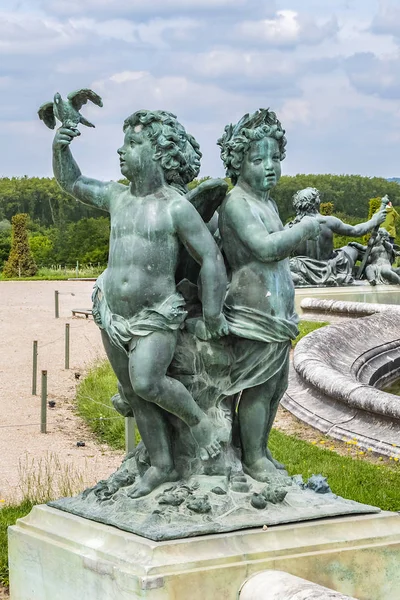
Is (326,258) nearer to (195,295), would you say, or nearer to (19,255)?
(195,295)

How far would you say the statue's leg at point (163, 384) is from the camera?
4.84m

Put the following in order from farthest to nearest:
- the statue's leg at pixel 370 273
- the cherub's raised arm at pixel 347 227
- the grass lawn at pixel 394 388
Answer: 1. the statue's leg at pixel 370 273
2. the cherub's raised arm at pixel 347 227
3. the grass lawn at pixel 394 388

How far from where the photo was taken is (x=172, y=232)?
495 centimetres

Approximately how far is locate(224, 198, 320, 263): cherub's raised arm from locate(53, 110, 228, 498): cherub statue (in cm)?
15

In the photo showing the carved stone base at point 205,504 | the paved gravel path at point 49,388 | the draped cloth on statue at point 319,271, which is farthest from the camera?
the draped cloth on statue at point 319,271

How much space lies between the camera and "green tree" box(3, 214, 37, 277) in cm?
3588

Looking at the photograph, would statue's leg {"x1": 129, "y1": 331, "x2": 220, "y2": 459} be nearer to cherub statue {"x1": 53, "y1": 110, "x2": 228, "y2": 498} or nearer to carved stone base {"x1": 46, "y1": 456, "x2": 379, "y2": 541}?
cherub statue {"x1": 53, "y1": 110, "x2": 228, "y2": 498}

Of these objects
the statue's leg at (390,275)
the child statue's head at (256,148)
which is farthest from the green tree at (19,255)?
the child statue's head at (256,148)

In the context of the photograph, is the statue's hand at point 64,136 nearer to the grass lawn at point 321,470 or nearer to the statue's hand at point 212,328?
the statue's hand at point 212,328

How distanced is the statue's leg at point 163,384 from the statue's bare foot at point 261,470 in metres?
0.23

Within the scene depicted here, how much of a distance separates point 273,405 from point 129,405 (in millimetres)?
667

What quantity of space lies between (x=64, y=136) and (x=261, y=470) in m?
1.78

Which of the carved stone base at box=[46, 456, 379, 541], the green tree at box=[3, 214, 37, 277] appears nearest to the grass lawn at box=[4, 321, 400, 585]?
the carved stone base at box=[46, 456, 379, 541]

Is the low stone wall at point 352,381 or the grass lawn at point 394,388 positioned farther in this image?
the grass lawn at point 394,388
